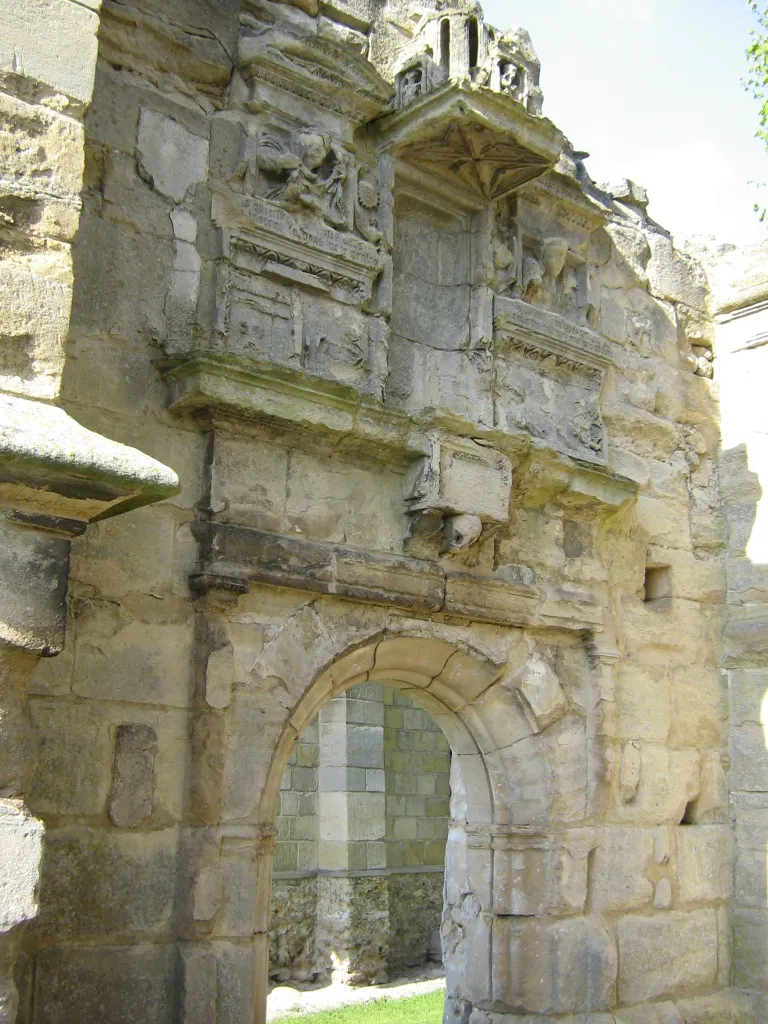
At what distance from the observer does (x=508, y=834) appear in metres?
4.84

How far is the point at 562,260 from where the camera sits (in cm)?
548

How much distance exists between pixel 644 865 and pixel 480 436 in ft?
7.17

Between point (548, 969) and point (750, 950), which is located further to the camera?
point (750, 950)

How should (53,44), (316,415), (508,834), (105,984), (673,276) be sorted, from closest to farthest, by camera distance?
1. (53,44)
2. (105,984)
3. (316,415)
4. (508,834)
5. (673,276)

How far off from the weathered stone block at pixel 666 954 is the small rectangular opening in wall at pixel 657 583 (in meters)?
1.55

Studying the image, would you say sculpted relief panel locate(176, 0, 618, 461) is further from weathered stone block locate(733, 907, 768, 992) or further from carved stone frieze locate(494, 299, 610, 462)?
weathered stone block locate(733, 907, 768, 992)

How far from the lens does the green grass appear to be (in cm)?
715

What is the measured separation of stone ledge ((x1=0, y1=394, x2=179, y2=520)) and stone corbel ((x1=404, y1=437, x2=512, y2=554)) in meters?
1.88

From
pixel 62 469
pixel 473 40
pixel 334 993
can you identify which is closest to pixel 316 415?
pixel 62 469

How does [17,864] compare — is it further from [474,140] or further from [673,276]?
[673,276]

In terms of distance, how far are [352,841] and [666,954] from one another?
399 cm

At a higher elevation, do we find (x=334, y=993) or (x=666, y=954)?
(x=666, y=954)

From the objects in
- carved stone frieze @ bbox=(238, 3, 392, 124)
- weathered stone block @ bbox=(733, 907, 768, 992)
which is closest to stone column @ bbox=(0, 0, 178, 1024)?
carved stone frieze @ bbox=(238, 3, 392, 124)

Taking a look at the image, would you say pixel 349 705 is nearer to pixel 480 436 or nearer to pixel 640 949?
pixel 640 949
